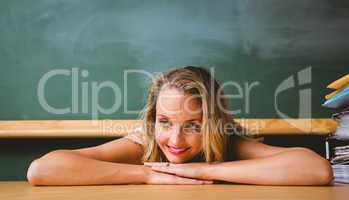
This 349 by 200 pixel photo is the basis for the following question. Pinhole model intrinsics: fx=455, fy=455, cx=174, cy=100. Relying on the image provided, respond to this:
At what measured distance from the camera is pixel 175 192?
0.97 metres

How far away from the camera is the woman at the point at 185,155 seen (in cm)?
112

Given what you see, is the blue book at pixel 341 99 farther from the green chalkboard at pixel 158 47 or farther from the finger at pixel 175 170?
the finger at pixel 175 170

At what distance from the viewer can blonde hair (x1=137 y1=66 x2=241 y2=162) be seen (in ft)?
4.14

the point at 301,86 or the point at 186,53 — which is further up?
the point at 186,53

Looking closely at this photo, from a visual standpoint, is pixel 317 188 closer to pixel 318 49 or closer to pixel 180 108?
pixel 180 108

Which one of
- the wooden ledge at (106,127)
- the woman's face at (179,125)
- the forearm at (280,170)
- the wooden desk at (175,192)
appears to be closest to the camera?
the wooden desk at (175,192)

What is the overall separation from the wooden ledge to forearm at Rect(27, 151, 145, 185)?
540 mm

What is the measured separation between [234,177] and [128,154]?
0.40 metres

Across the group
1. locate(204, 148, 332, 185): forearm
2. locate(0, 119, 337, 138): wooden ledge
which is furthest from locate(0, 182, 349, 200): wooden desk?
locate(0, 119, 337, 138): wooden ledge

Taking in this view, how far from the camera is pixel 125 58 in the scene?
1.79 meters

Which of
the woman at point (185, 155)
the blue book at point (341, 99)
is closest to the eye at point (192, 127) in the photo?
the woman at point (185, 155)

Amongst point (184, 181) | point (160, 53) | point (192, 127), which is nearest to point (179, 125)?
point (192, 127)

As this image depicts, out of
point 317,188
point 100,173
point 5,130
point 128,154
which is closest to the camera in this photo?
point 317,188

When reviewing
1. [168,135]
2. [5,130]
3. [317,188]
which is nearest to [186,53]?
[168,135]
